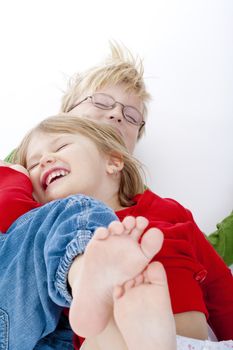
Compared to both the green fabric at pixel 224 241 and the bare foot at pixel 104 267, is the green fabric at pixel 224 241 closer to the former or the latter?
the green fabric at pixel 224 241

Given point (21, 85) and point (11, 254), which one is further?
point (21, 85)

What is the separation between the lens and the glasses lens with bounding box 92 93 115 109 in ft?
4.28

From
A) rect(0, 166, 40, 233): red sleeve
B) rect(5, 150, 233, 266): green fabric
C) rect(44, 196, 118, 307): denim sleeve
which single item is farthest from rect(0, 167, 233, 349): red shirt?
rect(5, 150, 233, 266): green fabric

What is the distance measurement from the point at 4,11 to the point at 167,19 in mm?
715

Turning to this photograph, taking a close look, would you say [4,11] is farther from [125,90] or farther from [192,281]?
[192,281]

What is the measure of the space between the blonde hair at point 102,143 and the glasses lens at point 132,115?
0.25 meters

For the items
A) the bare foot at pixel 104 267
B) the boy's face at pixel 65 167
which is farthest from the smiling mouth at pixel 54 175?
the bare foot at pixel 104 267

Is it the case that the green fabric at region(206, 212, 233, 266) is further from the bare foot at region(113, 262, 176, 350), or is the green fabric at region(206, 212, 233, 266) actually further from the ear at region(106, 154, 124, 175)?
the bare foot at region(113, 262, 176, 350)

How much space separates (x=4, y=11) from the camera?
1.90 meters

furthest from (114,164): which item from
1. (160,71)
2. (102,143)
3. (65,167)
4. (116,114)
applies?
(160,71)

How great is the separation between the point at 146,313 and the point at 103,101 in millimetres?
902

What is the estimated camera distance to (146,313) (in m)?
0.50

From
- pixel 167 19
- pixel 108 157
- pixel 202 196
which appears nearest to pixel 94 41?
pixel 167 19

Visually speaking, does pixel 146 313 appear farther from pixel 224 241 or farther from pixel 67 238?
pixel 224 241
